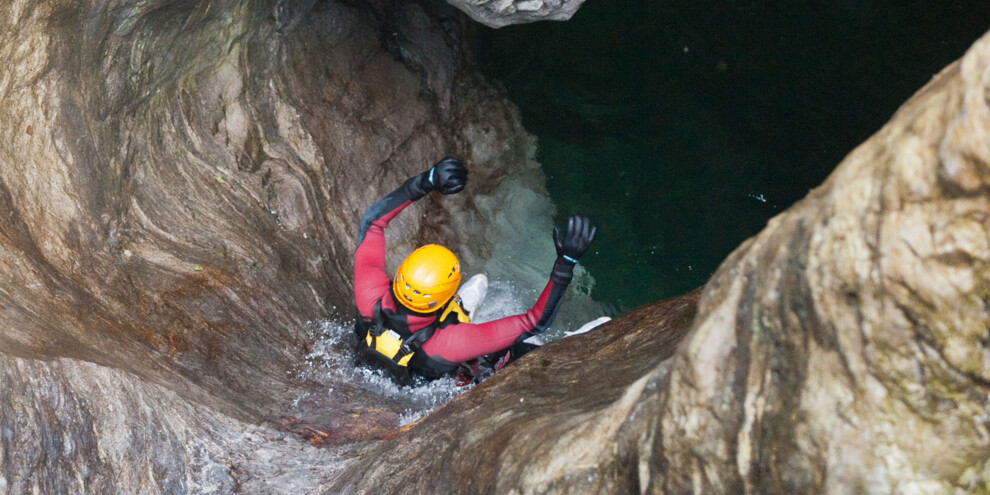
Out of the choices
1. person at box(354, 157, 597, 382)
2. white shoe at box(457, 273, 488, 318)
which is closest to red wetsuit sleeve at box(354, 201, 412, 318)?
person at box(354, 157, 597, 382)

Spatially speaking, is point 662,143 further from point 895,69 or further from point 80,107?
point 80,107

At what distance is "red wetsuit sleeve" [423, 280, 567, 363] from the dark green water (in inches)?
79.5

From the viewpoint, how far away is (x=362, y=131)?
19.3 ft

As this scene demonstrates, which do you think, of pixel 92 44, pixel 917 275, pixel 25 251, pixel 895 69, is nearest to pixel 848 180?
pixel 917 275

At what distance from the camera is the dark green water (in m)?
5.10

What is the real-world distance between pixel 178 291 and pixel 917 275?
14.1ft

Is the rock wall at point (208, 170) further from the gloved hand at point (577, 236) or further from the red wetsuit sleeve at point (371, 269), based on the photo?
the gloved hand at point (577, 236)

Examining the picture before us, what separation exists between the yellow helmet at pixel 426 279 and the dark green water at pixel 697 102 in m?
2.48

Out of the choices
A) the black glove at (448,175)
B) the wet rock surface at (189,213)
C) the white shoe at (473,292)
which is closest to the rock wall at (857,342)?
the wet rock surface at (189,213)

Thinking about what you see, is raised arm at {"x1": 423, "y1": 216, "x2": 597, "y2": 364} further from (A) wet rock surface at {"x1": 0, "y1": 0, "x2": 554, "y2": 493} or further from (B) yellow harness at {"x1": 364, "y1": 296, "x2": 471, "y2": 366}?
(A) wet rock surface at {"x1": 0, "y1": 0, "x2": 554, "y2": 493}

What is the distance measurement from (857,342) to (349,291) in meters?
4.48

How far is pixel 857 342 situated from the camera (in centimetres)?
181

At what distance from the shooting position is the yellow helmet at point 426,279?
446cm

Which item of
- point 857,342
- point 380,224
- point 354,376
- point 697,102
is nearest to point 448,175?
point 380,224
